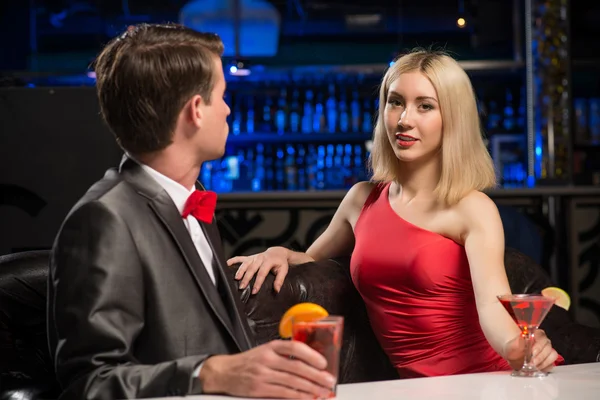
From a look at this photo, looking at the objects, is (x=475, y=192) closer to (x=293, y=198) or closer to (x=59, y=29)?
(x=293, y=198)

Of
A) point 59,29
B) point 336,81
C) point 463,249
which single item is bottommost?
point 463,249

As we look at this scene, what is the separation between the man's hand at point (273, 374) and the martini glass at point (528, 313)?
18.7 inches

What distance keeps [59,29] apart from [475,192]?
219 inches

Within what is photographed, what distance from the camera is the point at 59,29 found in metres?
6.99

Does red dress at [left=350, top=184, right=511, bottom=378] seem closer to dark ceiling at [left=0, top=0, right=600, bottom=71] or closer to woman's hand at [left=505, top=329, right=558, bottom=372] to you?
woman's hand at [left=505, top=329, right=558, bottom=372]

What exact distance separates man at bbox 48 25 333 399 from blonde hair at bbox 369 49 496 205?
777 millimetres

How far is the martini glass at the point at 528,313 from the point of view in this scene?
154 cm

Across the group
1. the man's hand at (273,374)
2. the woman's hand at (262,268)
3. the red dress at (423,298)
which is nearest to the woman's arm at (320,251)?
the woman's hand at (262,268)

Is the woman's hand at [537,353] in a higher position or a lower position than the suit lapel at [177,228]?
lower

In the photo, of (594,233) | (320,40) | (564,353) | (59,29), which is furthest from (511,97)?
(564,353)

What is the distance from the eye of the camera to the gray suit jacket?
1.37m

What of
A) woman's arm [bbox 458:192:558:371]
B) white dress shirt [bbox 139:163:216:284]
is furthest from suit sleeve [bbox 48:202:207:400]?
woman's arm [bbox 458:192:558:371]

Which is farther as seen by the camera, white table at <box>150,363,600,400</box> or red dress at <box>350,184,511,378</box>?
red dress at <box>350,184,511,378</box>

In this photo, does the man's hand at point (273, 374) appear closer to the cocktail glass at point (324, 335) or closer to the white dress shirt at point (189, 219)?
the cocktail glass at point (324, 335)
